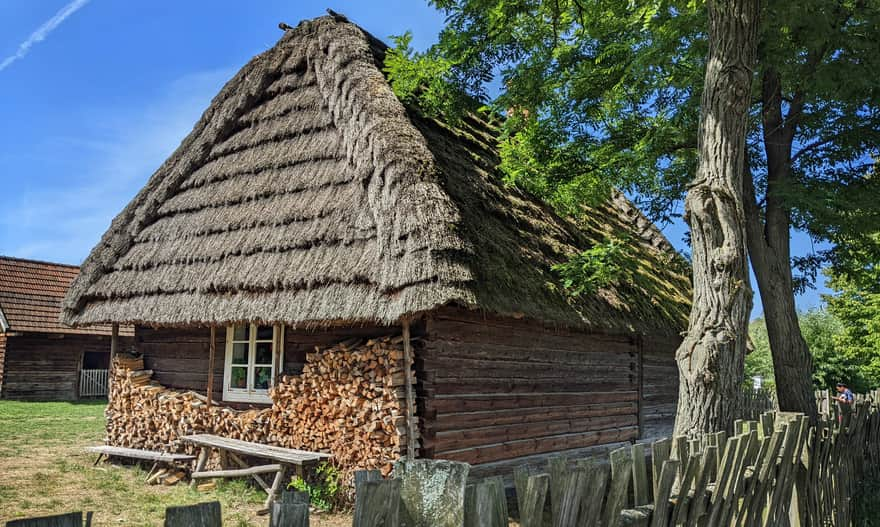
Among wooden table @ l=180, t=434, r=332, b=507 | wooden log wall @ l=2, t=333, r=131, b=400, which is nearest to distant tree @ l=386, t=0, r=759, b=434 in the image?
wooden table @ l=180, t=434, r=332, b=507

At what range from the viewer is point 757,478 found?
453cm

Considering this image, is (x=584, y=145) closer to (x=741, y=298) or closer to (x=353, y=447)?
(x=741, y=298)

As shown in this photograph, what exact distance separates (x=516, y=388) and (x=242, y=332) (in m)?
4.18

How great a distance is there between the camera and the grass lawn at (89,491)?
712cm

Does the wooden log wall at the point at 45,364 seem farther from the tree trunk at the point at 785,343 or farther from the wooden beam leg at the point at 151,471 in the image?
the tree trunk at the point at 785,343

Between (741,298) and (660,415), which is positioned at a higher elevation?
(741,298)

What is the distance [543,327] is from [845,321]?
76.7ft

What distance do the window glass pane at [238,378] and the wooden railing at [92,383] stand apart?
1727 cm

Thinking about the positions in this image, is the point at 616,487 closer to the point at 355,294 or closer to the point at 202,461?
the point at 355,294

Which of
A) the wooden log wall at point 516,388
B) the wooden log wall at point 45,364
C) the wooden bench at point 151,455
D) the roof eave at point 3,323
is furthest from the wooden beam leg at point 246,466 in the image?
the roof eave at point 3,323

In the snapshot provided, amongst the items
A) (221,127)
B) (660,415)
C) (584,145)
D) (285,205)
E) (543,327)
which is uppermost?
(221,127)

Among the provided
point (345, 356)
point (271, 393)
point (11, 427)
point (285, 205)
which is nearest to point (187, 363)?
point (271, 393)

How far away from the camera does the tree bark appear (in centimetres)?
924

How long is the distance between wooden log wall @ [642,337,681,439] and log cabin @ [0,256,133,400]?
19.7 meters
